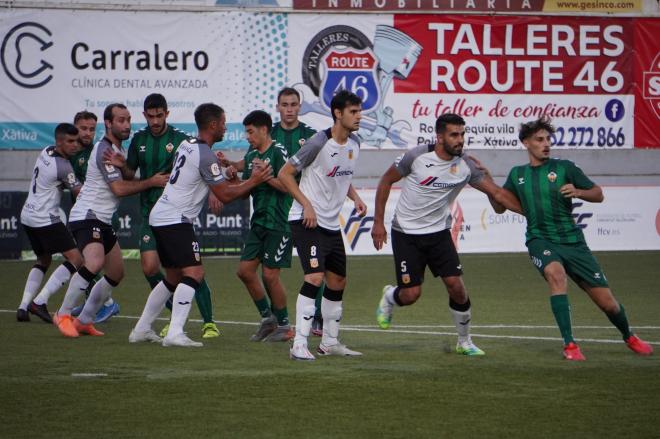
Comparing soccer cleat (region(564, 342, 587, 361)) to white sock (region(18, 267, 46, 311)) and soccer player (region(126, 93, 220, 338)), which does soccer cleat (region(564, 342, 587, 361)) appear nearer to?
soccer player (region(126, 93, 220, 338))

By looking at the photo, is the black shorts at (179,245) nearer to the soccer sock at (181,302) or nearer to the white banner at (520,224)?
the soccer sock at (181,302)

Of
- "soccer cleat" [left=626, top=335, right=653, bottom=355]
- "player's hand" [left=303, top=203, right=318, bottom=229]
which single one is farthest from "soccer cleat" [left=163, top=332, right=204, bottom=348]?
"soccer cleat" [left=626, top=335, right=653, bottom=355]

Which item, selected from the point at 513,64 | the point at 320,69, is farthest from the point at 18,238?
the point at 513,64

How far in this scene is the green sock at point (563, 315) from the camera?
9.72m

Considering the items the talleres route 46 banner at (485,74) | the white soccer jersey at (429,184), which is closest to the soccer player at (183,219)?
the white soccer jersey at (429,184)

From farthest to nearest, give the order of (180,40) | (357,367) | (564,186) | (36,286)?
(180,40) < (36,286) < (564,186) < (357,367)

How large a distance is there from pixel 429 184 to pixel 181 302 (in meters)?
2.41

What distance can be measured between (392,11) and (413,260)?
18.7m

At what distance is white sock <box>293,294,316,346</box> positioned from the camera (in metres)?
9.70

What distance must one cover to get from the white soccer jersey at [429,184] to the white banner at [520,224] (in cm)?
1364

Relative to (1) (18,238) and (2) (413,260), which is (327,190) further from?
(1) (18,238)

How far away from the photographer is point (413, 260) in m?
10.5

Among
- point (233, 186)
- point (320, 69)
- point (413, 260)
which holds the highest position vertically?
point (320, 69)

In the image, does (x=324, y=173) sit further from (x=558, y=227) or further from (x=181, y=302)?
(x=558, y=227)
